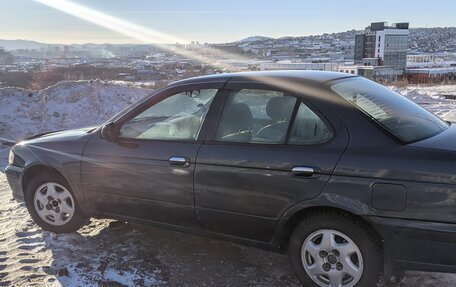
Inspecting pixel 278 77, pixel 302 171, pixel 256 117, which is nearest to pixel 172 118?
pixel 256 117

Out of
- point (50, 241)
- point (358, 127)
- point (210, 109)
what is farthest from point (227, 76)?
point (50, 241)

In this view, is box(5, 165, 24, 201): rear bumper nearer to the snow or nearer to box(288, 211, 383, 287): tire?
box(288, 211, 383, 287): tire

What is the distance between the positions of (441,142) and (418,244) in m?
0.72

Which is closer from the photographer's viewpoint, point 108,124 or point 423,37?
point 108,124

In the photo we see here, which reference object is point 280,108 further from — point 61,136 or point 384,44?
point 384,44

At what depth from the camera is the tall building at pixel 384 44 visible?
103169 mm

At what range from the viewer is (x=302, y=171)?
317 cm

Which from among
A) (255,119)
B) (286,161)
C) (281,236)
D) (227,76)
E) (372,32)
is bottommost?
(281,236)

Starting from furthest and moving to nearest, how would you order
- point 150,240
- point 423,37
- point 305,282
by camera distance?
point 423,37 < point 150,240 < point 305,282

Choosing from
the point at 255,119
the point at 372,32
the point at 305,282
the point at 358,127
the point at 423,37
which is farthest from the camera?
the point at 423,37

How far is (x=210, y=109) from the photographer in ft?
12.3

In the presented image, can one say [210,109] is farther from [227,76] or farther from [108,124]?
[108,124]

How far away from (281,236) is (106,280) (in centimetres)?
153

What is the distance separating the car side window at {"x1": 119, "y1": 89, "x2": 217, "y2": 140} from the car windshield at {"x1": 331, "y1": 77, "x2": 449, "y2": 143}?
3.75 ft
